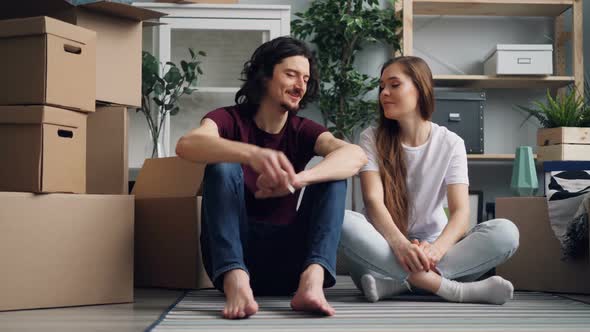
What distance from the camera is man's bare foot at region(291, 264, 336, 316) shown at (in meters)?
1.67

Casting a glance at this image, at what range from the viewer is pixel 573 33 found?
11.6 ft

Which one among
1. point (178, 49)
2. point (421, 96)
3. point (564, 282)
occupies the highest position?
point (178, 49)

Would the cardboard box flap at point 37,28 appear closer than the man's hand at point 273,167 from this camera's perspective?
No

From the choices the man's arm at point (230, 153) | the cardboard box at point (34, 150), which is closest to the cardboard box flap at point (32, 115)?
the cardboard box at point (34, 150)

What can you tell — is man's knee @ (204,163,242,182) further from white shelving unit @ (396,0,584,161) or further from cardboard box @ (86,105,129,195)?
white shelving unit @ (396,0,584,161)

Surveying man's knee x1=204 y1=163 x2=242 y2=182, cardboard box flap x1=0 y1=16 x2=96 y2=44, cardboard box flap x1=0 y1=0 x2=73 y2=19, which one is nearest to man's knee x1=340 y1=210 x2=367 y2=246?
man's knee x1=204 y1=163 x2=242 y2=182

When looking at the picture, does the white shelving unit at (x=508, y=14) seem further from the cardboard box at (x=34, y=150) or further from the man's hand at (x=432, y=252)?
the cardboard box at (x=34, y=150)

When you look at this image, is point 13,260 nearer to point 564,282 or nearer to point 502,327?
point 502,327

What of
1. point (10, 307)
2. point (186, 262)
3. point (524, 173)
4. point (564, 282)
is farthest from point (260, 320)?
point (524, 173)

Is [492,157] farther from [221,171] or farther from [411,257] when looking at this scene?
[221,171]

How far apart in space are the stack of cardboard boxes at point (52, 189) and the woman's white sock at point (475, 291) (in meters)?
0.82

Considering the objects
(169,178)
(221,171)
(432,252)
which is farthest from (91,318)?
(169,178)

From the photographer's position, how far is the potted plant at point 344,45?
11.3 ft

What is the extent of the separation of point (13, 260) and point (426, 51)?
7.97ft
